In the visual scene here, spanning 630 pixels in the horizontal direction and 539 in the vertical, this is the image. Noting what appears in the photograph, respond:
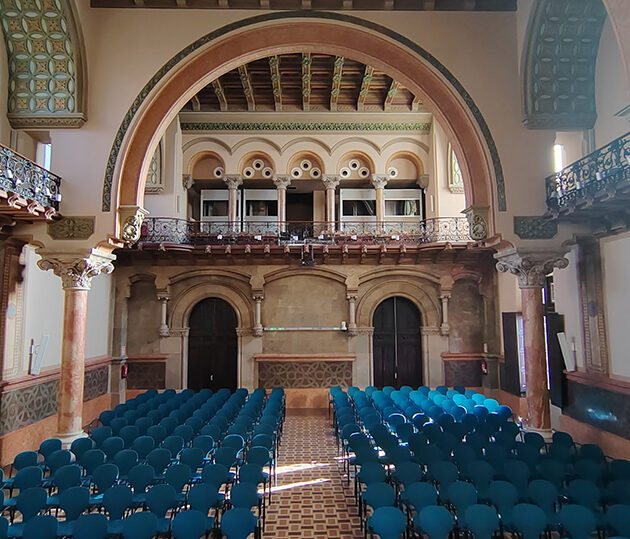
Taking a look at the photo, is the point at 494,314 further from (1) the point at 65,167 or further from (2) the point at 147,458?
(1) the point at 65,167

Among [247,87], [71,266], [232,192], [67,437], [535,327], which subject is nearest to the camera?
[67,437]

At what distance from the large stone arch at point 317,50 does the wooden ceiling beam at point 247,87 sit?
3.06m

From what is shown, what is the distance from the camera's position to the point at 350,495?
740cm

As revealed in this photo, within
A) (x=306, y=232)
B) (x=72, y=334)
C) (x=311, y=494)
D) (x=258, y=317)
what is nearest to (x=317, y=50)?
(x=306, y=232)

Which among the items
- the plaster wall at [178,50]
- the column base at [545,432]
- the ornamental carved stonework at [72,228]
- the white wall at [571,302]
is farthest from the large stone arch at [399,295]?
the ornamental carved stonework at [72,228]

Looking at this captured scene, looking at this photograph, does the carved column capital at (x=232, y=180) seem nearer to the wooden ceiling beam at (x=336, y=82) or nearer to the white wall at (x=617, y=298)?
the wooden ceiling beam at (x=336, y=82)

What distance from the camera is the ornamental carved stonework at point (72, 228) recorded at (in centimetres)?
893

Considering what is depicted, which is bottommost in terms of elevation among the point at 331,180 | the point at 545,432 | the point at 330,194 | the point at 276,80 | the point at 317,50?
the point at 545,432

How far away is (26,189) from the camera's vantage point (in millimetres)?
7730

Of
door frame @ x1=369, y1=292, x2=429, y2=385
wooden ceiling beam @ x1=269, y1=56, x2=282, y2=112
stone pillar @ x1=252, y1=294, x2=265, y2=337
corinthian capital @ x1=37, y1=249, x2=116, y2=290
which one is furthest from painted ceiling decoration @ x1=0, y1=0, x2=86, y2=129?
door frame @ x1=369, y1=292, x2=429, y2=385

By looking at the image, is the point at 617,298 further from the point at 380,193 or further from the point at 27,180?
the point at 27,180

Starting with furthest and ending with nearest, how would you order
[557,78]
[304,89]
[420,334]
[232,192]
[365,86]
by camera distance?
[232,192] < [420,334] < [304,89] < [365,86] < [557,78]

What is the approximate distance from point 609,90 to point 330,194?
8.52 meters

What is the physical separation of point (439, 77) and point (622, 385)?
6.95 metres
